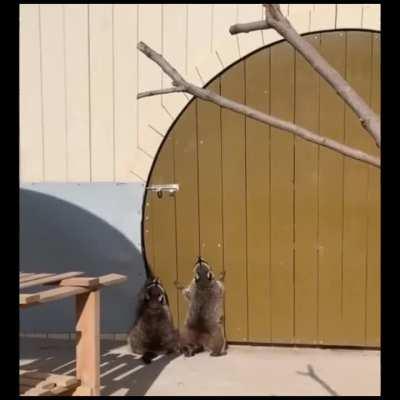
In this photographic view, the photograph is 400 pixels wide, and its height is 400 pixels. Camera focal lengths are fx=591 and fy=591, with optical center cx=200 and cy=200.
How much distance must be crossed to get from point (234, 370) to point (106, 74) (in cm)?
266

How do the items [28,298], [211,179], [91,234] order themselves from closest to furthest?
1. [28,298]
2. [211,179]
3. [91,234]

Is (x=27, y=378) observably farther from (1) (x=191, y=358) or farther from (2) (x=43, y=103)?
(2) (x=43, y=103)

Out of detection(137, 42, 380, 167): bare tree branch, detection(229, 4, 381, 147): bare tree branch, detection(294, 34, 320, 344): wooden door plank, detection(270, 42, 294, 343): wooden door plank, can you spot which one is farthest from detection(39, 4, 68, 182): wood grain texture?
detection(229, 4, 381, 147): bare tree branch

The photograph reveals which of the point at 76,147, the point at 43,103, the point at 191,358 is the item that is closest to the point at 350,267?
the point at 191,358

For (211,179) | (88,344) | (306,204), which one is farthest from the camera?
(211,179)

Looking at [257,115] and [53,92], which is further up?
[53,92]

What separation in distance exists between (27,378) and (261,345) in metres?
2.14

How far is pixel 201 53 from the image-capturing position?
492 cm

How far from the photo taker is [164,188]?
4.96 metres

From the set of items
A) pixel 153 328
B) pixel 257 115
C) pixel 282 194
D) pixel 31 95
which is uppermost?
pixel 31 95

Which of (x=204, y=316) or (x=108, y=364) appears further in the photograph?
(x=204, y=316)

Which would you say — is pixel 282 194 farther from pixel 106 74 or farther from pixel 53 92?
pixel 53 92

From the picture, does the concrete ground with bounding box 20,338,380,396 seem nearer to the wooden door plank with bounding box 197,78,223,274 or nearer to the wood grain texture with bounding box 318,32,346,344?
the wood grain texture with bounding box 318,32,346,344

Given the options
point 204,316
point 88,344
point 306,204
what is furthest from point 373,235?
point 88,344
